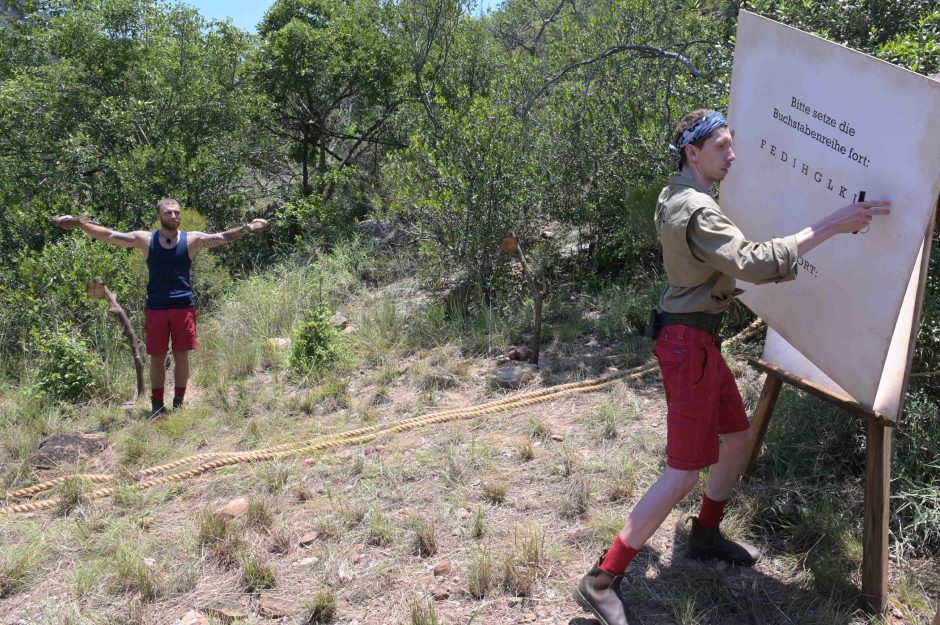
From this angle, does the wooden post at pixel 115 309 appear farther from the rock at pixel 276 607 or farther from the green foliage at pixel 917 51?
the green foliage at pixel 917 51

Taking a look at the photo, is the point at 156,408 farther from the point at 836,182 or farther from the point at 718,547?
the point at 836,182

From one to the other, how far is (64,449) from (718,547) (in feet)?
14.2

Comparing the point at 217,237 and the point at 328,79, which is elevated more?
the point at 328,79

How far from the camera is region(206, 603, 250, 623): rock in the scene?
123 inches

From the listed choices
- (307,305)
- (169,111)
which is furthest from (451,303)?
(169,111)

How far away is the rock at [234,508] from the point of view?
12.8 ft

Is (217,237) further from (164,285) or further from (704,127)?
(704,127)

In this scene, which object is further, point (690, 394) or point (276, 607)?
point (276, 607)

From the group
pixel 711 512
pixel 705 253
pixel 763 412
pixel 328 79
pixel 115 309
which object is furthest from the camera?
pixel 328 79

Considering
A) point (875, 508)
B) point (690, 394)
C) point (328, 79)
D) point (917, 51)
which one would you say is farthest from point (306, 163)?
point (875, 508)

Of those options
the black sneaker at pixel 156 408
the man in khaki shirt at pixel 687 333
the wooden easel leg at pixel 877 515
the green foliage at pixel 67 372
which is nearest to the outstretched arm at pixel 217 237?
the black sneaker at pixel 156 408

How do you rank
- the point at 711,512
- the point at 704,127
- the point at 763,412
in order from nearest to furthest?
the point at 704,127 → the point at 711,512 → the point at 763,412

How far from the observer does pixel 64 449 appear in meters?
5.15

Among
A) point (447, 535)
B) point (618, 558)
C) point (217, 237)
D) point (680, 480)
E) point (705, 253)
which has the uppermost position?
point (705, 253)
